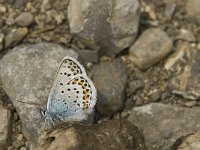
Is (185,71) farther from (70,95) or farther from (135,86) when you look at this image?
(70,95)

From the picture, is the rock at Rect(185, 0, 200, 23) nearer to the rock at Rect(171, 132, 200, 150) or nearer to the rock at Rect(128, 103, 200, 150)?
the rock at Rect(128, 103, 200, 150)

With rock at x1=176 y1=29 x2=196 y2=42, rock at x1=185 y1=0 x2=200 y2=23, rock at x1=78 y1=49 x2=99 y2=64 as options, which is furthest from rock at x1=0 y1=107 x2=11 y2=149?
rock at x1=185 y1=0 x2=200 y2=23

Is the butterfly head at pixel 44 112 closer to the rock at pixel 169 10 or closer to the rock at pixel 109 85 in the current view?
the rock at pixel 109 85

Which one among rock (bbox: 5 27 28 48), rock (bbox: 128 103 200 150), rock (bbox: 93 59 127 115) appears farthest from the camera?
rock (bbox: 5 27 28 48)

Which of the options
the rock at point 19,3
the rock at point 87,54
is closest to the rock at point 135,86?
the rock at point 87,54

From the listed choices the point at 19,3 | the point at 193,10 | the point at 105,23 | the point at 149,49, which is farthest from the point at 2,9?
the point at 193,10

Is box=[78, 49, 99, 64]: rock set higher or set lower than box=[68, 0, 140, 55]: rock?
lower

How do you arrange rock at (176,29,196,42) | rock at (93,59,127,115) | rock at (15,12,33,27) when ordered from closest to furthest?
rock at (93,59,127,115), rock at (15,12,33,27), rock at (176,29,196,42)

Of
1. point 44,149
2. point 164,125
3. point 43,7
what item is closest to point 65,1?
point 43,7
